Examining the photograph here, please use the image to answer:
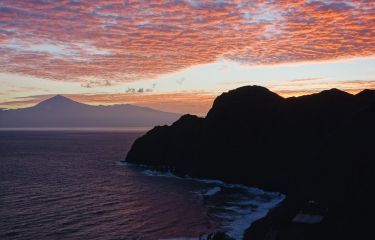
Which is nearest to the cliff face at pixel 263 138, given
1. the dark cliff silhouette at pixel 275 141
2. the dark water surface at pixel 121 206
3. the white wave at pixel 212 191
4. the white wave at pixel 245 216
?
the dark cliff silhouette at pixel 275 141

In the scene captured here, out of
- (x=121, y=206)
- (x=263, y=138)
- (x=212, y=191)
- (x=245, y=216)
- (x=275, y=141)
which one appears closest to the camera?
(x=245, y=216)

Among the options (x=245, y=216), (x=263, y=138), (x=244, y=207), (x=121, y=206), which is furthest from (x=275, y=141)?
(x=121, y=206)

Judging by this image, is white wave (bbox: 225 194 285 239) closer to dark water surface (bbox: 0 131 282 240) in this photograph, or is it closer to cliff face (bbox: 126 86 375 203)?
dark water surface (bbox: 0 131 282 240)

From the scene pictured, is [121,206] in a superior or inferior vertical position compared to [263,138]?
inferior

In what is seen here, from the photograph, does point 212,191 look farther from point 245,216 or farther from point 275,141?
point 275,141

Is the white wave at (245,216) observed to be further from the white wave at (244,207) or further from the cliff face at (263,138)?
the cliff face at (263,138)

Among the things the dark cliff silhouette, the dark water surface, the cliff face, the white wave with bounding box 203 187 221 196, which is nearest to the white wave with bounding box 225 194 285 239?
the dark water surface
